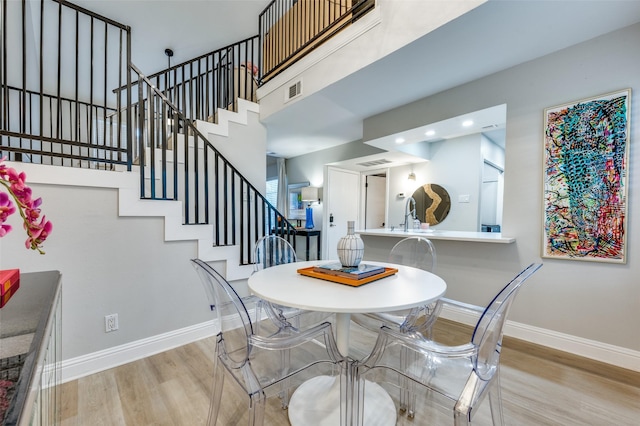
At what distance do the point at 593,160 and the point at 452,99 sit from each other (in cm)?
128

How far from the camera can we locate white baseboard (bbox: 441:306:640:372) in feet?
6.53

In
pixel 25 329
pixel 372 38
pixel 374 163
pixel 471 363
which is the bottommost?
pixel 471 363

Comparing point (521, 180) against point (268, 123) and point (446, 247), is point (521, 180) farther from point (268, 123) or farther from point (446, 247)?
point (268, 123)

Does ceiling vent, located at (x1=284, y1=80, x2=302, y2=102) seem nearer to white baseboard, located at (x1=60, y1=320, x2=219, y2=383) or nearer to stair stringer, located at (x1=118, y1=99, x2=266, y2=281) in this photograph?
stair stringer, located at (x1=118, y1=99, x2=266, y2=281)

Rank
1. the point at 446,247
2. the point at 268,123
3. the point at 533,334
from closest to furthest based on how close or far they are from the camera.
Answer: the point at 533,334 < the point at 446,247 < the point at 268,123

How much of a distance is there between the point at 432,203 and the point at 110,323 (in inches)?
176

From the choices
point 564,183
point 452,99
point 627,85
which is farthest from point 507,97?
point 564,183

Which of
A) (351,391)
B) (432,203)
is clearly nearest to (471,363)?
(351,391)

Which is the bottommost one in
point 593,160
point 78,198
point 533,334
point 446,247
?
point 533,334

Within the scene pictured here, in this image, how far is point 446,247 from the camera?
10.2ft

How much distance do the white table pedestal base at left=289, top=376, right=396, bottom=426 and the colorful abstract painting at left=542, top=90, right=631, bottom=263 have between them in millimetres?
1909

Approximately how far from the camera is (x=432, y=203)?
15.2 feet

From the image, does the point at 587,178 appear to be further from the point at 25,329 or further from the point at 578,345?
the point at 25,329

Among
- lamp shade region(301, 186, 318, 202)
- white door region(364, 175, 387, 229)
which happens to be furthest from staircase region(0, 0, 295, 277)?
white door region(364, 175, 387, 229)
